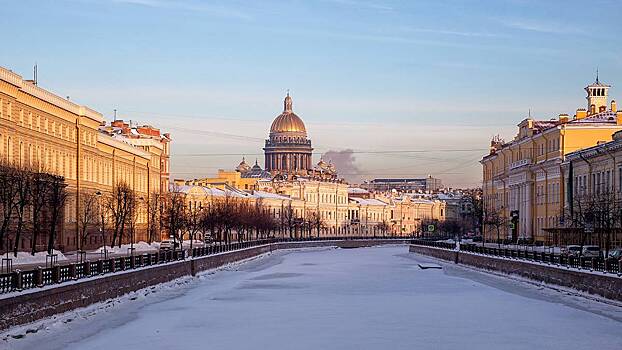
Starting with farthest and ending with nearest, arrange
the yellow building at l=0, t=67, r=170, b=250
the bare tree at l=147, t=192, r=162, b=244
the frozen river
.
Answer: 1. the bare tree at l=147, t=192, r=162, b=244
2. the yellow building at l=0, t=67, r=170, b=250
3. the frozen river

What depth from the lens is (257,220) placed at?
129m

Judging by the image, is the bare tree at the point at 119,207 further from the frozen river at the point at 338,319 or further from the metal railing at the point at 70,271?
the frozen river at the point at 338,319

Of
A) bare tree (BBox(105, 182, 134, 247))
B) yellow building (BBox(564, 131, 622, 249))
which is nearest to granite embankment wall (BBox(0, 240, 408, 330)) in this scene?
bare tree (BBox(105, 182, 134, 247))

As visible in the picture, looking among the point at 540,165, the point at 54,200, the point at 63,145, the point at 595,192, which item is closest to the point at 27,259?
the point at 54,200

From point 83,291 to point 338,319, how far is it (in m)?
7.98

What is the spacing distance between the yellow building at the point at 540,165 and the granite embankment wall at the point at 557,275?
10.6m

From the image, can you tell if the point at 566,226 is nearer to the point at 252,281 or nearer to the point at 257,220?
the point at 252,281

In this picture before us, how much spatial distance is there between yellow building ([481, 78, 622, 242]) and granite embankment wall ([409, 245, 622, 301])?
10641mm

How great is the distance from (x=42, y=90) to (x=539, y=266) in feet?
100

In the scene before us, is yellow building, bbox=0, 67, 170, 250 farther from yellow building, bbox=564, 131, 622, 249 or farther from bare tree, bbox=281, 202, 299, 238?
bare tree, bbox=281, 202, 299, 238

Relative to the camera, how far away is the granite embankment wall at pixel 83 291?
94.1 feet

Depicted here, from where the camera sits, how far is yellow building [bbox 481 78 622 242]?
261ft

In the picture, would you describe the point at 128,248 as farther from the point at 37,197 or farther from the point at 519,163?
the point at 519,163

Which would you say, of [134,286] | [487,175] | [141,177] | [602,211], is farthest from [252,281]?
[487,175]
